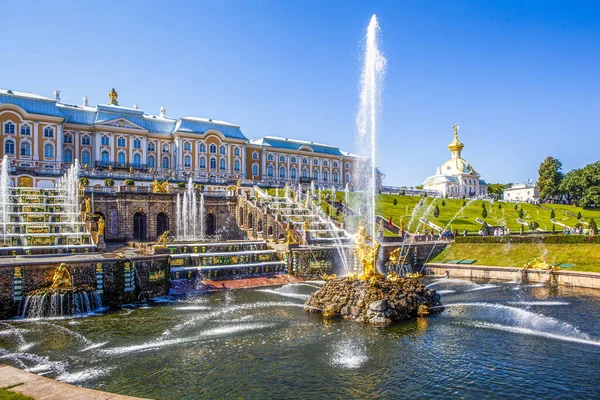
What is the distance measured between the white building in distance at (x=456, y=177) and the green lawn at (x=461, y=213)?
3362 cm

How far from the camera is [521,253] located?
104 ft

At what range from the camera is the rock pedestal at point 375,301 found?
17.3m

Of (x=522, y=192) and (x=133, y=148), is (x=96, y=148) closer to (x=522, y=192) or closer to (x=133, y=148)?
(x=133, y=148)

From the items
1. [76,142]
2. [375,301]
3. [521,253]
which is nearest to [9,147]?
[76,142]

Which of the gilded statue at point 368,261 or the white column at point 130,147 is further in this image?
the white column at point 130,147

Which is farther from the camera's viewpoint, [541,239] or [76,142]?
[76,142]

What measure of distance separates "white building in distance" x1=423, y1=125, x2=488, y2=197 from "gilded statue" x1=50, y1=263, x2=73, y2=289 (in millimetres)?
95720

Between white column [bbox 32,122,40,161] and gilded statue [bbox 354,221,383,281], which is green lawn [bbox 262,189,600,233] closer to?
gilded statue [bbox 354,221,383,281]

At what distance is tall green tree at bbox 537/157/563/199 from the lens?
271 ft

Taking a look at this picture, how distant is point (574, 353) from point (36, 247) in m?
27.2

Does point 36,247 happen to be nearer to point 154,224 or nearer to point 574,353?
point 154,224

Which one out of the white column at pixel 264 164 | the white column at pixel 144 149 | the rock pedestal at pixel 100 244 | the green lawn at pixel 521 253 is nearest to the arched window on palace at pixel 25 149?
the white column at pixel 144 149

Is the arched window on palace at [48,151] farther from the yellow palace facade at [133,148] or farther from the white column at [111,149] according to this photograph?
the white column at [111,149]

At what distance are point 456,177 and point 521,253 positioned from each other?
262 feet
